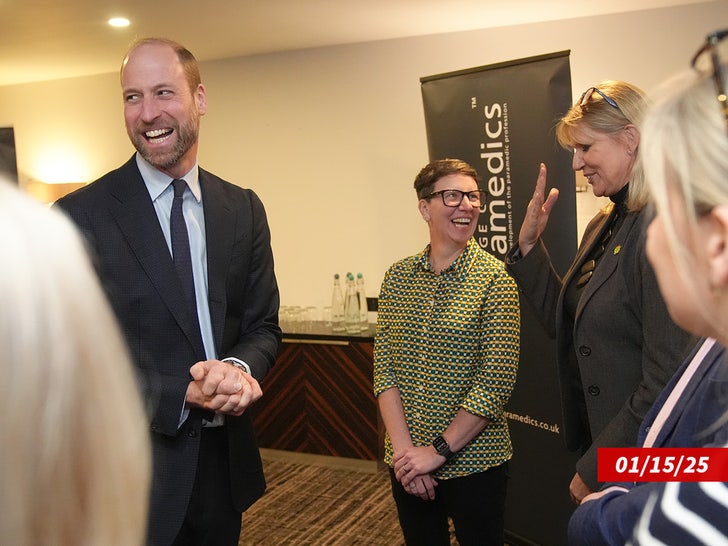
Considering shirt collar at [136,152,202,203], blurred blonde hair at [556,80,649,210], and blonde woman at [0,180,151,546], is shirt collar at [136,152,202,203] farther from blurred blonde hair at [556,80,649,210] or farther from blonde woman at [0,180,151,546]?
blonde woman at [0,180,151,546]

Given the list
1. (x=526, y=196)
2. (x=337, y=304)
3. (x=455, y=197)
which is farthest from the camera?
(x=337, y=304)

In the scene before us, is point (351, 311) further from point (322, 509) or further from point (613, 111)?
point (613, 111)

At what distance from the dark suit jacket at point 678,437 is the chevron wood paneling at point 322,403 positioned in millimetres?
4165

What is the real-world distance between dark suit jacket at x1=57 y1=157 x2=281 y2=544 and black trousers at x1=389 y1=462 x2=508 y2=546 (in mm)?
702

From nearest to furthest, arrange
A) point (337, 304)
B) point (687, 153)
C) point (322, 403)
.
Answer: point (687, 153) → point (322, 403) → point (337, 304)

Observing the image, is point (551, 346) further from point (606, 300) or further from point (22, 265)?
point (22, 265)

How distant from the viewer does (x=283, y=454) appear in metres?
5.73

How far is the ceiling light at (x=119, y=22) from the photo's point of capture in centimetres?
495

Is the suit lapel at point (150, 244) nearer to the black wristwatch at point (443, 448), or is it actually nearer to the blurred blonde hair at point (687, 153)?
the black wristwatch at point (443, 448)

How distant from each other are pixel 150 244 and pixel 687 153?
1.50 m

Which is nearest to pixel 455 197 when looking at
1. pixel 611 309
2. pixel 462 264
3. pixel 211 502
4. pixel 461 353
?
pixel 462 264

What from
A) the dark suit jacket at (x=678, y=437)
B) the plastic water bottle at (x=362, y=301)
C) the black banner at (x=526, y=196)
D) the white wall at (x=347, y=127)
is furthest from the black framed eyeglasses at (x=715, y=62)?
the plastic water bottle at (x=362, y=301)

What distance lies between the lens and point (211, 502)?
211 cm

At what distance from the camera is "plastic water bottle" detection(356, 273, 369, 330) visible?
19.0ft
